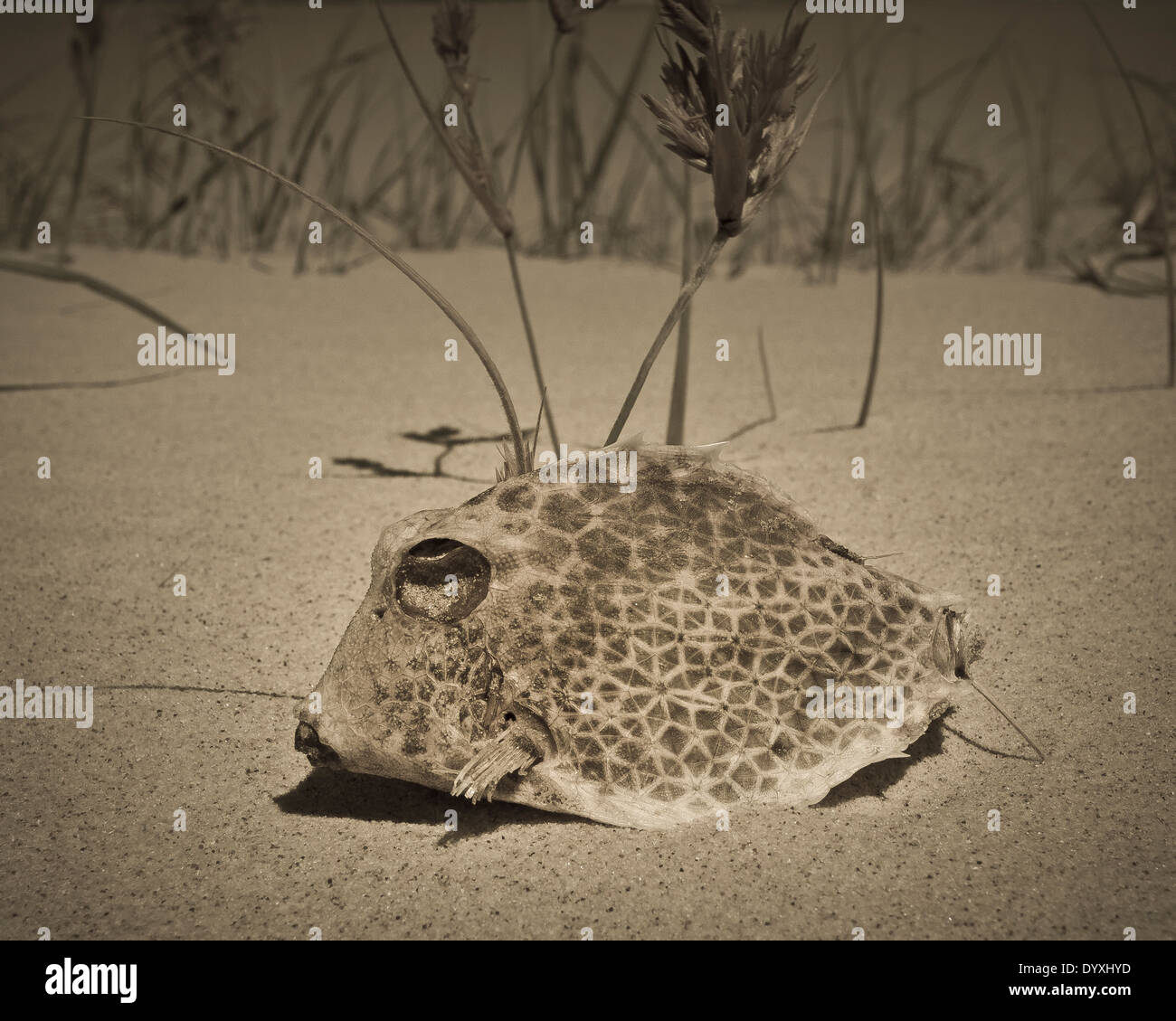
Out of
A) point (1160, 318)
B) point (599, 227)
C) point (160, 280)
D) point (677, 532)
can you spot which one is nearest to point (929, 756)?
point (677, 532)

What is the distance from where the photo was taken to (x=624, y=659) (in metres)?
0.90

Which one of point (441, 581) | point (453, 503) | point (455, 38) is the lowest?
point (441, 581)

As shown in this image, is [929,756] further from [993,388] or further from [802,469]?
[993,388]

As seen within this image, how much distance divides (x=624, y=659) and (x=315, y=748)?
29 cm

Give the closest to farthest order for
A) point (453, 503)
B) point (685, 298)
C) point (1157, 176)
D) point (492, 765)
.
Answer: point (492, 765), point (685, 298), point (453, 503), point (1157, 176)

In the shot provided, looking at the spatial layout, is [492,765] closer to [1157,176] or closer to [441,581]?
[441,581]

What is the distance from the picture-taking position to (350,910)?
81cm

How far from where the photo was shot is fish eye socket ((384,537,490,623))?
90 centimetres

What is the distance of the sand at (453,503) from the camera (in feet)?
2.66

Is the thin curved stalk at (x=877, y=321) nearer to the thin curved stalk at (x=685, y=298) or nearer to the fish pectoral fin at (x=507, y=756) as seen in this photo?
the thin curved stalk at (x=685, y=298)

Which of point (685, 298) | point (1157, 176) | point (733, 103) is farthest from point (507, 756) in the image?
point (1157, 176)

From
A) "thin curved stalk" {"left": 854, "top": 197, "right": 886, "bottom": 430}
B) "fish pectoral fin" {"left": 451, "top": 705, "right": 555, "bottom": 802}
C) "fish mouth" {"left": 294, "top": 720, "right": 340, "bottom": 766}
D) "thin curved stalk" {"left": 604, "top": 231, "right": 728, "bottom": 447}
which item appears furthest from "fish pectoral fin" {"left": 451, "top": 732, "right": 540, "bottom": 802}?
"thin curved stalk" {"left": 854, "top": 197, "right": 886, "bottom": 430}

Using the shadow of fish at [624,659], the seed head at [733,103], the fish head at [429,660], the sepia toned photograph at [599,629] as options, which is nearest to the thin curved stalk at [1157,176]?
the sepia toned photograph at [599,629]
